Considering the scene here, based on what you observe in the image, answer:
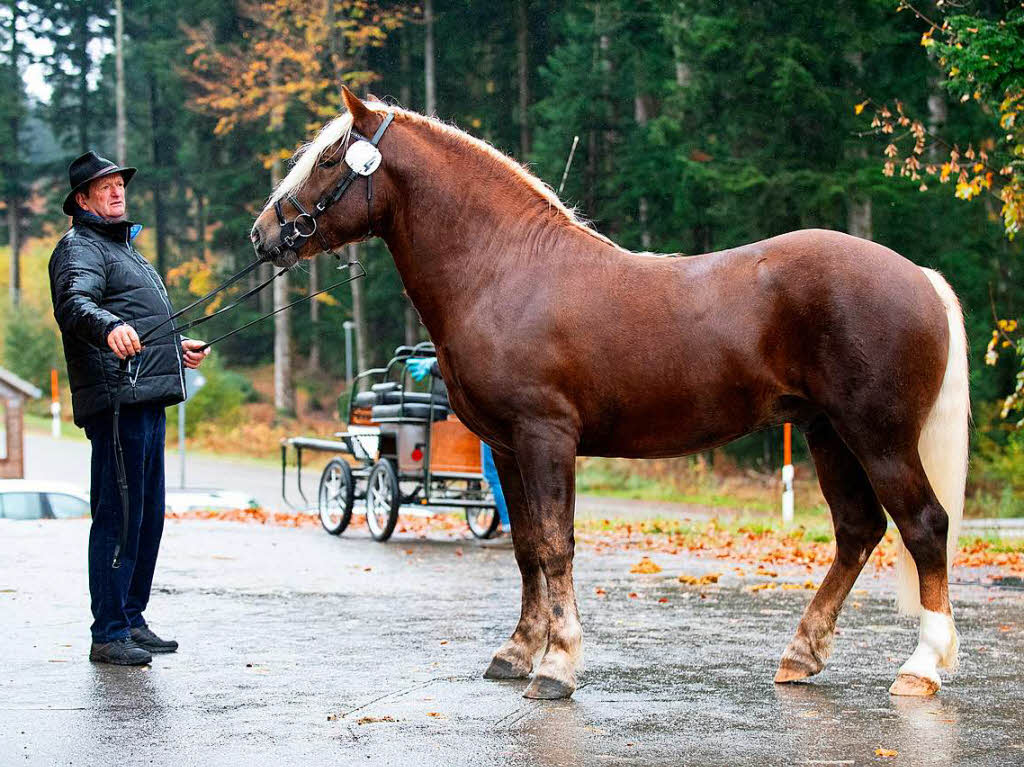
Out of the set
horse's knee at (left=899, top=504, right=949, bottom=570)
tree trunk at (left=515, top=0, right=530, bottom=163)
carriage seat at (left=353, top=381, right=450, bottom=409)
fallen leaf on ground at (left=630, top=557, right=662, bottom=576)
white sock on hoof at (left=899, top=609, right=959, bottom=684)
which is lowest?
fallen leaf on ground at (left=630, top=557, right=662, bottom=576)

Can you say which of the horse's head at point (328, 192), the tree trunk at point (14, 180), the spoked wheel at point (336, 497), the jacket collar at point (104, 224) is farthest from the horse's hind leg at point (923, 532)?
the tree trunk at point (14, 180)

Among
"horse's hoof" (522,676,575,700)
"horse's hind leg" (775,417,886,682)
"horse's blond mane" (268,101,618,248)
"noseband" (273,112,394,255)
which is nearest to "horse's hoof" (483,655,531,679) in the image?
"horse's hoof" (522,676,575,700)

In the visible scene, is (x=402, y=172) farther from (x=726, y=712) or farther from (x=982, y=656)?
(x=982, y=656)

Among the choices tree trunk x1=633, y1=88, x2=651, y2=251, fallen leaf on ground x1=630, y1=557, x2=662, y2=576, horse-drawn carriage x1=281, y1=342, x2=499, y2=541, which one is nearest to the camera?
fallen leaf on ground x1=630, y1=557, x2=662, y2=576

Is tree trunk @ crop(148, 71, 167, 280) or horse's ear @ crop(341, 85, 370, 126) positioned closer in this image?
horse's ear @ crop(341, 85, 370, 126)

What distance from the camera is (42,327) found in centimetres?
4731

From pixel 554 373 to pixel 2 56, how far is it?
56.4m

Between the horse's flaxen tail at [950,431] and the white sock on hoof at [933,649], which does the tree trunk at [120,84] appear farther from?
the white sock on hoof at [933,649]

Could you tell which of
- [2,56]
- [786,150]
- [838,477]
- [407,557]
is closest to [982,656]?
[838,477]

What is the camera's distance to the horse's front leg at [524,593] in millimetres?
6035

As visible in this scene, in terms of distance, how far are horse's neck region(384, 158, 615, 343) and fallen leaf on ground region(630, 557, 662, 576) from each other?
16.1ft

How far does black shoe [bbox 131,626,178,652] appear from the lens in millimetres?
6609

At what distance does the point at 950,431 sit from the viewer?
229 inches

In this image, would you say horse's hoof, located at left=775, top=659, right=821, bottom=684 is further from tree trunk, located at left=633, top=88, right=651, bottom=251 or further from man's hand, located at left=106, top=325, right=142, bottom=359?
tree trunk, located at left=633, top=88, right=651, bottom=251
